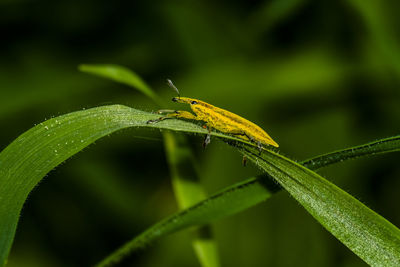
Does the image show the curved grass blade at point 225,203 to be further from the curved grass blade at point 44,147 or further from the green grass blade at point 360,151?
the curved grass blade at point 44,147

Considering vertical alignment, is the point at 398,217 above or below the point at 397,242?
below

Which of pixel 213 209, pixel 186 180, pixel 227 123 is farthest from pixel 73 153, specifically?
pixel 186 180

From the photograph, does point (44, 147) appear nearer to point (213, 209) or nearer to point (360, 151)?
point (213, 209)

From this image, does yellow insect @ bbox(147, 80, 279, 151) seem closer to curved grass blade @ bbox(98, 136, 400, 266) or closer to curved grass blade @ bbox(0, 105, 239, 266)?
curved grass blade @ bbox(98, 136, 400, 266)

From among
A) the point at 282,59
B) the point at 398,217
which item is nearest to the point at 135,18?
the point at 282,59

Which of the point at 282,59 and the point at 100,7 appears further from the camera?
the point at 100,7

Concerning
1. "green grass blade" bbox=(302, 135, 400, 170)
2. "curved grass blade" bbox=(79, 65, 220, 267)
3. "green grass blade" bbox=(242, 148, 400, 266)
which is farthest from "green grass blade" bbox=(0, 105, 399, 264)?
"curved grass blade" bbox=(79, 65, 220, 267)

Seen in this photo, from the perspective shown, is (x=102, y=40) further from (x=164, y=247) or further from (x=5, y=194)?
(x=5, y=194)
